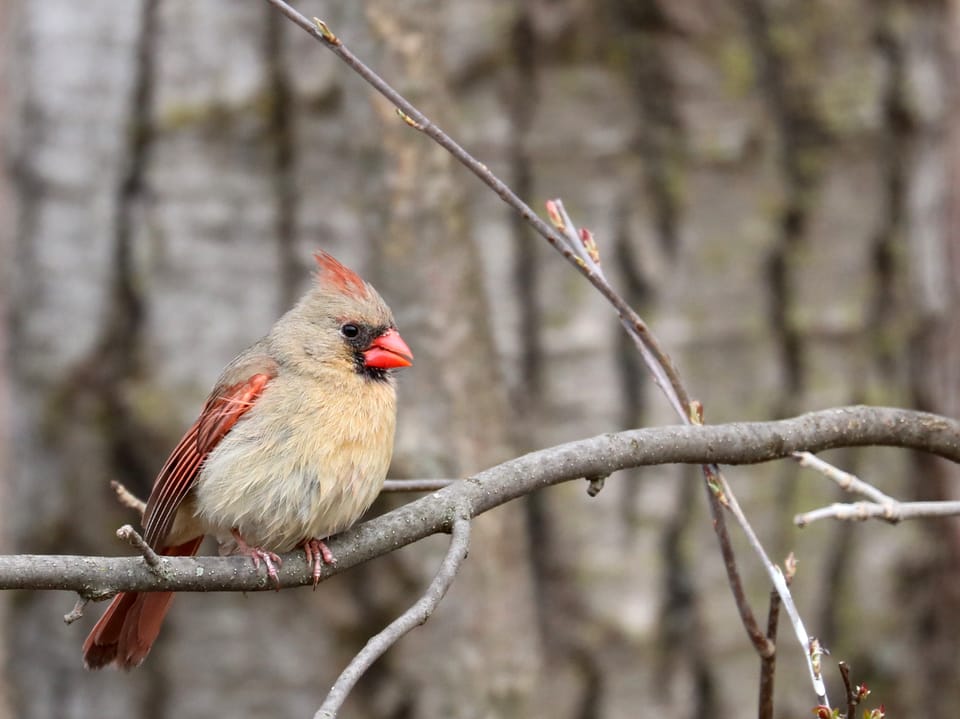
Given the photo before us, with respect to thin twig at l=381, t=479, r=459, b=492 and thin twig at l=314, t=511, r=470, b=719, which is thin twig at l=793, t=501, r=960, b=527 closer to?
thin twig at l=314, t=511, r=470, b=719

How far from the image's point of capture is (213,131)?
375cm

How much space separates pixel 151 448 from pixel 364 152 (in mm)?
1057

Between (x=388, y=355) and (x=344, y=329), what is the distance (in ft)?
0.42

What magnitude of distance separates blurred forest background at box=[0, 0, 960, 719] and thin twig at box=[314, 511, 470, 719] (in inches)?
60.2

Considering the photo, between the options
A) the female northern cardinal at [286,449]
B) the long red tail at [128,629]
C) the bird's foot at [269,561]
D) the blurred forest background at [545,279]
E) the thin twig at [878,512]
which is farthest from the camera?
the blurred forest background at [545,279]

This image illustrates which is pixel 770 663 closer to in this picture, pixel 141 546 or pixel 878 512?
pixel 878 512

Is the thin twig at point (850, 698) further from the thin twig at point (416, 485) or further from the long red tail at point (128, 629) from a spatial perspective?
the long red tail at point (128, 629)

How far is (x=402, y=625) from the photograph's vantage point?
72.4 inches

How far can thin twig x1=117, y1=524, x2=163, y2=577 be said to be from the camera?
5.79ft

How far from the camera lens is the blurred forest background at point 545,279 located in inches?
147

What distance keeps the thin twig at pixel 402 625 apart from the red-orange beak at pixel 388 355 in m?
0.99

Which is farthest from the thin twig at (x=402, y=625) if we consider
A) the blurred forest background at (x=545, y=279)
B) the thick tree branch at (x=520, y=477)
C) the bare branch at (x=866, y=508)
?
the blurred forest background at (x=545, y=279)

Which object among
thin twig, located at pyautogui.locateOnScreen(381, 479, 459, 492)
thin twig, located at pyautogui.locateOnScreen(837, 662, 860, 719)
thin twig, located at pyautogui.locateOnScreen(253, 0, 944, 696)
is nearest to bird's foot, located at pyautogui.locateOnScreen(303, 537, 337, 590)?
Answer: thin twig, located at pyautogui.locateOnScreen(381, 479, 459, 492)

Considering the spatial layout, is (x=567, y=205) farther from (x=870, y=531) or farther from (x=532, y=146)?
(x=870, y=531)
